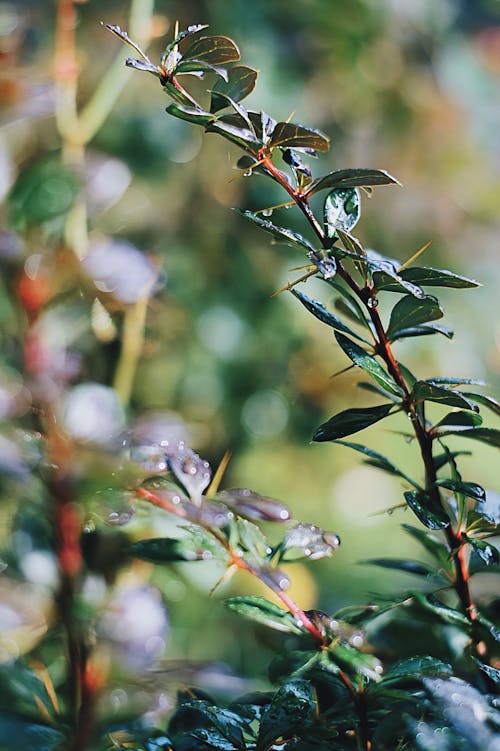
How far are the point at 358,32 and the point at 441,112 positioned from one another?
0.47 ft

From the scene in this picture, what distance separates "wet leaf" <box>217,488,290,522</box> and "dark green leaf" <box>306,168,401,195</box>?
12cm

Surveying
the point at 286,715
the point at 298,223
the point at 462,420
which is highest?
the point at 298,223

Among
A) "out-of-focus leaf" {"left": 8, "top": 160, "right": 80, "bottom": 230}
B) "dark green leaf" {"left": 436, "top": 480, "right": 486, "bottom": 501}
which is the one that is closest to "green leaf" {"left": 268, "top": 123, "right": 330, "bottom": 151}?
"dark green leaf" {"left": 436, "top": 480, "right": 486, "bottom": 501}

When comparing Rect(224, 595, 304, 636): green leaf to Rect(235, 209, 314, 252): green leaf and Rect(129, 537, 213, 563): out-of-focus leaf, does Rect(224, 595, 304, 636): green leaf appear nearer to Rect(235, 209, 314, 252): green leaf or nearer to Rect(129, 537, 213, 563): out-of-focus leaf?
Rect(129, 537, 213, 563): out-of-focus leaf

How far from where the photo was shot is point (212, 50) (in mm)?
239

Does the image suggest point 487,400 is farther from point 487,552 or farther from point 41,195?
point 41,195

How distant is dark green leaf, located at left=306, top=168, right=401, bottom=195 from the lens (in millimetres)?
237

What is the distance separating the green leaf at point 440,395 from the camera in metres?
0.25

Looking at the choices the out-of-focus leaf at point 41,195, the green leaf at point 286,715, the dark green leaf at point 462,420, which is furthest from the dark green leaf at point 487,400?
the out-of-focus leaf at point 41,195

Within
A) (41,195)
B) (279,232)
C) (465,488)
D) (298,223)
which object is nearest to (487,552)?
(465,488)

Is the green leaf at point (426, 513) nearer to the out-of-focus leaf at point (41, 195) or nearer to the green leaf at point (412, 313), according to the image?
the green leaf at point (412, 313)

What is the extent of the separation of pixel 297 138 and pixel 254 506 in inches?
5.3

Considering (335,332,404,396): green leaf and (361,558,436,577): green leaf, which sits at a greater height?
(335,332,404,396): green leaf

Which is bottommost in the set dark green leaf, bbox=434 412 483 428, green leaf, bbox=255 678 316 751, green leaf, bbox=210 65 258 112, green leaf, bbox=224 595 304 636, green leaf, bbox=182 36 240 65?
green leaf, bbox=255 678 316 751
